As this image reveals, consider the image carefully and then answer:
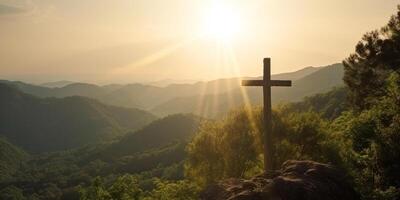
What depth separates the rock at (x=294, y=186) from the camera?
15.4 m

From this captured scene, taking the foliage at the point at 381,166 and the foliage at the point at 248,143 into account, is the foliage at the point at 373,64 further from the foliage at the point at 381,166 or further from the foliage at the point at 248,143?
the foliage at the point at 381,166

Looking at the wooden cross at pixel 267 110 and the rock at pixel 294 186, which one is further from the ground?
the wooden cross at pixel 267 110

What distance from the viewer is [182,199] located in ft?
88.2

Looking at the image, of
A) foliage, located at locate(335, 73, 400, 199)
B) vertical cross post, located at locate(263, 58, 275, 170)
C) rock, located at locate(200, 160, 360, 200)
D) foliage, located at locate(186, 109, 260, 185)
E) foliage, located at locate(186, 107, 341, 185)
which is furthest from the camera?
foliage, located at locate(186, 109, 260, 185)

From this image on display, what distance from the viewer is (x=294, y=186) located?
15.5 m

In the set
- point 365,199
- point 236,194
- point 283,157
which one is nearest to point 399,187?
point 365,199

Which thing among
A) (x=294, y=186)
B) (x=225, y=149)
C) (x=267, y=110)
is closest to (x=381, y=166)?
(x=294, y=186)

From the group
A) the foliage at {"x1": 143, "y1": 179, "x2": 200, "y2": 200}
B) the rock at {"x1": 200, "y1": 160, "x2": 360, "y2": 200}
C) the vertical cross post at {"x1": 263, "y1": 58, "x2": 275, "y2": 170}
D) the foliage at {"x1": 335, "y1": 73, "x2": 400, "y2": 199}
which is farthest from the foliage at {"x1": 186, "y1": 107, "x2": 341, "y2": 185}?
the rock at {"x1": 200, "y1": 160, "x2": 360, "y2": 200}

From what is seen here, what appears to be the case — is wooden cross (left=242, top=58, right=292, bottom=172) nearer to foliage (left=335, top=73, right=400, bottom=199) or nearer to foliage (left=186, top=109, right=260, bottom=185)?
foliage (left=335, top=73, right=400, bottom=199)

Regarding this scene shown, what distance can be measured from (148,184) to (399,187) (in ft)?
596

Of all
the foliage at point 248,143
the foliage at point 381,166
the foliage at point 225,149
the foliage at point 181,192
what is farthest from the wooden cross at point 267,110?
the foliage at point 225,149

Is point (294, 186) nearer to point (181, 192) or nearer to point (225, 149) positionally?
point (181, 192)

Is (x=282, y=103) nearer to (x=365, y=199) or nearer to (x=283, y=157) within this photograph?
(x=283, y=157)

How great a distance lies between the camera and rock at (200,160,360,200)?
50.5ft
